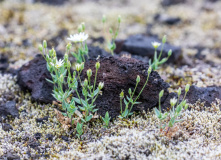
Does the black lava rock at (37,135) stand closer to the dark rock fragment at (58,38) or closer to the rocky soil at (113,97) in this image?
the rocky soil at (113,97)

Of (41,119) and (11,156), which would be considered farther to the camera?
(41,119)

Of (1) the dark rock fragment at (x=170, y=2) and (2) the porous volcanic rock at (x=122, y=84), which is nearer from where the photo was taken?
(2) the porous volcanic rock at (x=122, y=84)

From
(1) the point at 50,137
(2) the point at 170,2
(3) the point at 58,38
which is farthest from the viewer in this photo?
(2) the point at 170,2

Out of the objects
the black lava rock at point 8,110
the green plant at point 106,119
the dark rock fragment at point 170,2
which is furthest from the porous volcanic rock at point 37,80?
the dark rock fragment at point 170,2

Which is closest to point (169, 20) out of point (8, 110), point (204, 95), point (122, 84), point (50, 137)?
point (204, 95)

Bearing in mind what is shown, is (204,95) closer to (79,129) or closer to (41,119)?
(79,129)

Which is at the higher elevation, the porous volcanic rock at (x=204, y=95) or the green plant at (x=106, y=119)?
the porous volcanic rock at (x=204, y=95)

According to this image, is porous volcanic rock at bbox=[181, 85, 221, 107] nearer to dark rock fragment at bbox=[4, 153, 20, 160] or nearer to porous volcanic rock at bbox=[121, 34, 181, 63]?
porous volcanic rock at bbox=[121, 34, 181, 63]
